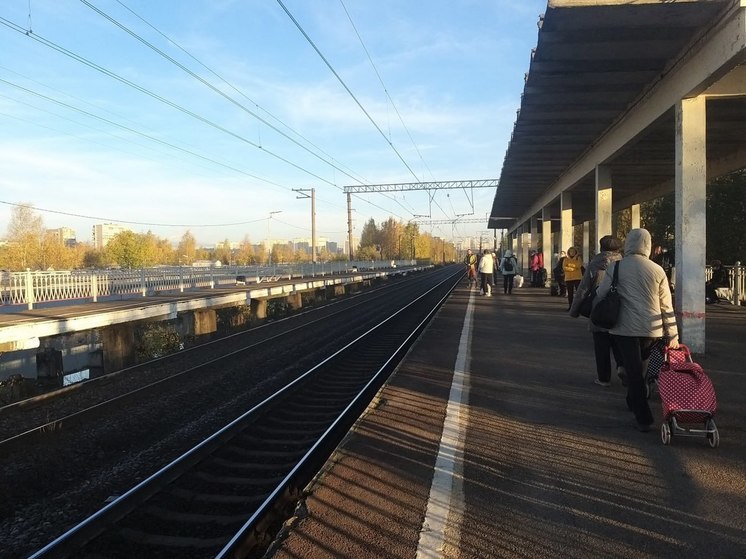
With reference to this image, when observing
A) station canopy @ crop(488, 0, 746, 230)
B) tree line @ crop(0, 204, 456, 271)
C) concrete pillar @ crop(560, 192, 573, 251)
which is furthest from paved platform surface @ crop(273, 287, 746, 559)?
tree line @ crop(0, 204, 456, 271)

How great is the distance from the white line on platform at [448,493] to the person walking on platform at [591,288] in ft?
5.47

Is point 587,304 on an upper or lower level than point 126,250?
lower

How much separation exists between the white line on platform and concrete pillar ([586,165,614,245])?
492 inches

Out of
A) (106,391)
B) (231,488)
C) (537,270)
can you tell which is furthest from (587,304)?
(537,270)

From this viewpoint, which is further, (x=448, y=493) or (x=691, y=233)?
(x=691, y=233)

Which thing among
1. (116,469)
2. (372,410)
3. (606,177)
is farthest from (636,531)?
(606,177)

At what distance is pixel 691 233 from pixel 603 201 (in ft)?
28.1

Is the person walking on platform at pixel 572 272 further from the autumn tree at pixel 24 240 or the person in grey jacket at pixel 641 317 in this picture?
the autumn tree at pixel 24 240

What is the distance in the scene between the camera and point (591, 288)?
6.70 m

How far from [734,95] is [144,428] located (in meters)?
10.6

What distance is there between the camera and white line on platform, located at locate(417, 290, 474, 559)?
10.6 ft

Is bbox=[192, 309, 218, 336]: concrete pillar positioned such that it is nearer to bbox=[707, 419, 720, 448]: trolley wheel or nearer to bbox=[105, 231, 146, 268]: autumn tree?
bbox=[707, 419, 720, 448]: trolley wheel

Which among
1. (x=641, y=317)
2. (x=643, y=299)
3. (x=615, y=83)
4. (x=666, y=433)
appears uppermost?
(x=615, y=83)

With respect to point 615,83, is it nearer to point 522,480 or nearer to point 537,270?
point 522,480
